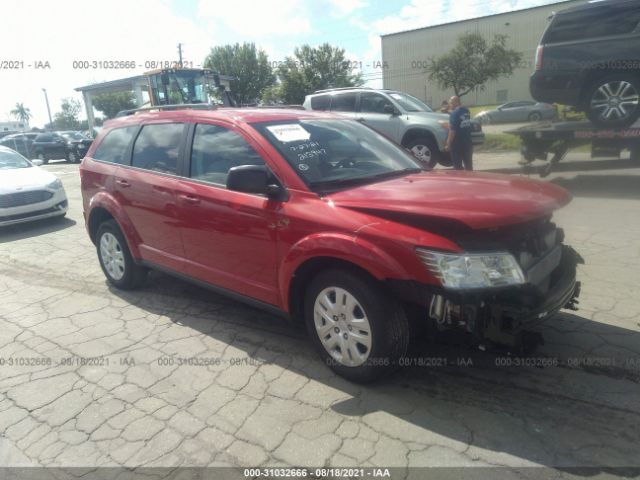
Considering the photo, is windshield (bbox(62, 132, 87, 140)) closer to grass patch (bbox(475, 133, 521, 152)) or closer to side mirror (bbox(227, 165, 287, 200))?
grass patch (bbox(475, 133, 521, 152))

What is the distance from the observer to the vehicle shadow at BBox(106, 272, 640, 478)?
2441 millimetres

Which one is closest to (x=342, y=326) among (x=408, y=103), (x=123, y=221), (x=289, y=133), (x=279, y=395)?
(x=279, y=395)

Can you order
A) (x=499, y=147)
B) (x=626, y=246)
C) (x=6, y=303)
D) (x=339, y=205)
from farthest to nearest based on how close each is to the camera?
1. (x=499, y=147)
2. (x=626, y=246)
3. (x=6, y=303)
4. (x=339, y=205)

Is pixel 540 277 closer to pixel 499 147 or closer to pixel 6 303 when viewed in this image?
pixel 6 303

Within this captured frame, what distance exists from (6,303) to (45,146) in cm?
2379

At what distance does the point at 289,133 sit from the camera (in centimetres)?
363

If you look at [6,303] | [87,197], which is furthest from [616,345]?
[6,303]

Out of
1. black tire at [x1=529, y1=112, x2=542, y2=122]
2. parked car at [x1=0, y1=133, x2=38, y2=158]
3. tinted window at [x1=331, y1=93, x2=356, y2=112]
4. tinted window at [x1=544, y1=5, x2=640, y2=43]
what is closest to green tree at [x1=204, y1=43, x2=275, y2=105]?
parked car at [x1=0, y1=133, x2=38, y2=158]

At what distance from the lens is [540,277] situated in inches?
112

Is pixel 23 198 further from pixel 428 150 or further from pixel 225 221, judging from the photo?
pixel 428 150

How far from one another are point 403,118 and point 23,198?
7.64m

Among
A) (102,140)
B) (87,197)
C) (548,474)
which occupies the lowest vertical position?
(548,474)

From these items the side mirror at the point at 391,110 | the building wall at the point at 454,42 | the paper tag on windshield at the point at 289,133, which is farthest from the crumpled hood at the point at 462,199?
the building wall at the point at 454,42

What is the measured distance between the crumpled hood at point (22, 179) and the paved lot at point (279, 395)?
442cm
